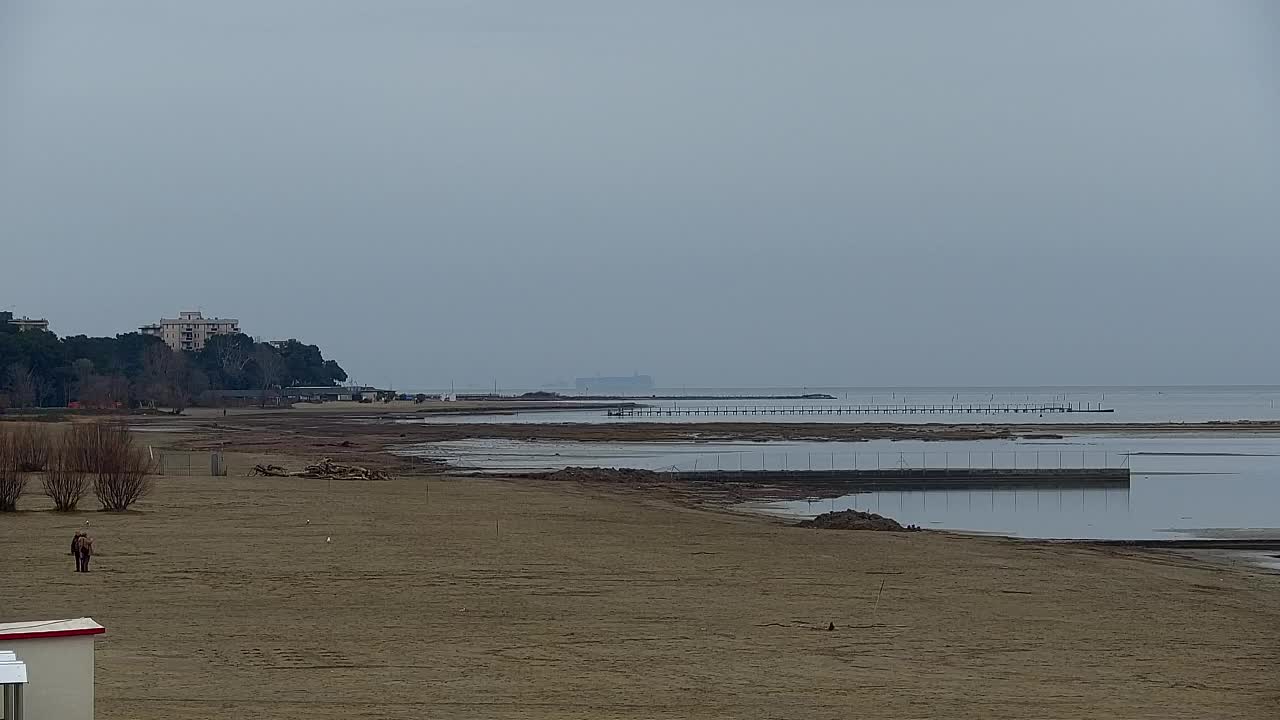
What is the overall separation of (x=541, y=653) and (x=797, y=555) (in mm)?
11811

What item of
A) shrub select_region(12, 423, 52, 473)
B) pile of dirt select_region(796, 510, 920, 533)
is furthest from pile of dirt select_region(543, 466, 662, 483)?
shrub select_region(12, 423, 52, 473)

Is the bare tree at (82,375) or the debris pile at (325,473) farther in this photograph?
the bare tree at (82,375)

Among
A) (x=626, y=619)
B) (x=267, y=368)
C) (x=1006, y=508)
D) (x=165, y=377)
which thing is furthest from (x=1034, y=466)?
(x=267, y=368)

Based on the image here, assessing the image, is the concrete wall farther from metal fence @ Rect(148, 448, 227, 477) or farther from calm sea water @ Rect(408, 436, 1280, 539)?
metal fence @ Rect(148, 448, 227, 477)

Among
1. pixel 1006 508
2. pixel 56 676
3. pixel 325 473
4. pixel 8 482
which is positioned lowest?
pixel 1006 508

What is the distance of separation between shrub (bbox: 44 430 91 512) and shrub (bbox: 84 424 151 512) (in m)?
0.33

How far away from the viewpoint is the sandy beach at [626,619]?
46.6ft

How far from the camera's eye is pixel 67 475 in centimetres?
3253

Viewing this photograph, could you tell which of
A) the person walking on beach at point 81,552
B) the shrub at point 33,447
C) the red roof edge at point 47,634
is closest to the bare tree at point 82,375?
the shrub at point 33,447

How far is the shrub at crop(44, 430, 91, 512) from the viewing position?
3231 centimetres

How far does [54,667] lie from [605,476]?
45.0m

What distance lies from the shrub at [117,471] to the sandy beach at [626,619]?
0.82 meters

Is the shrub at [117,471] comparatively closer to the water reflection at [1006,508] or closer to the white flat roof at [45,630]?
the water reflection at [1006,508]

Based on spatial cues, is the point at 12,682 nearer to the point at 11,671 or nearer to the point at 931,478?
the point at 11,671
